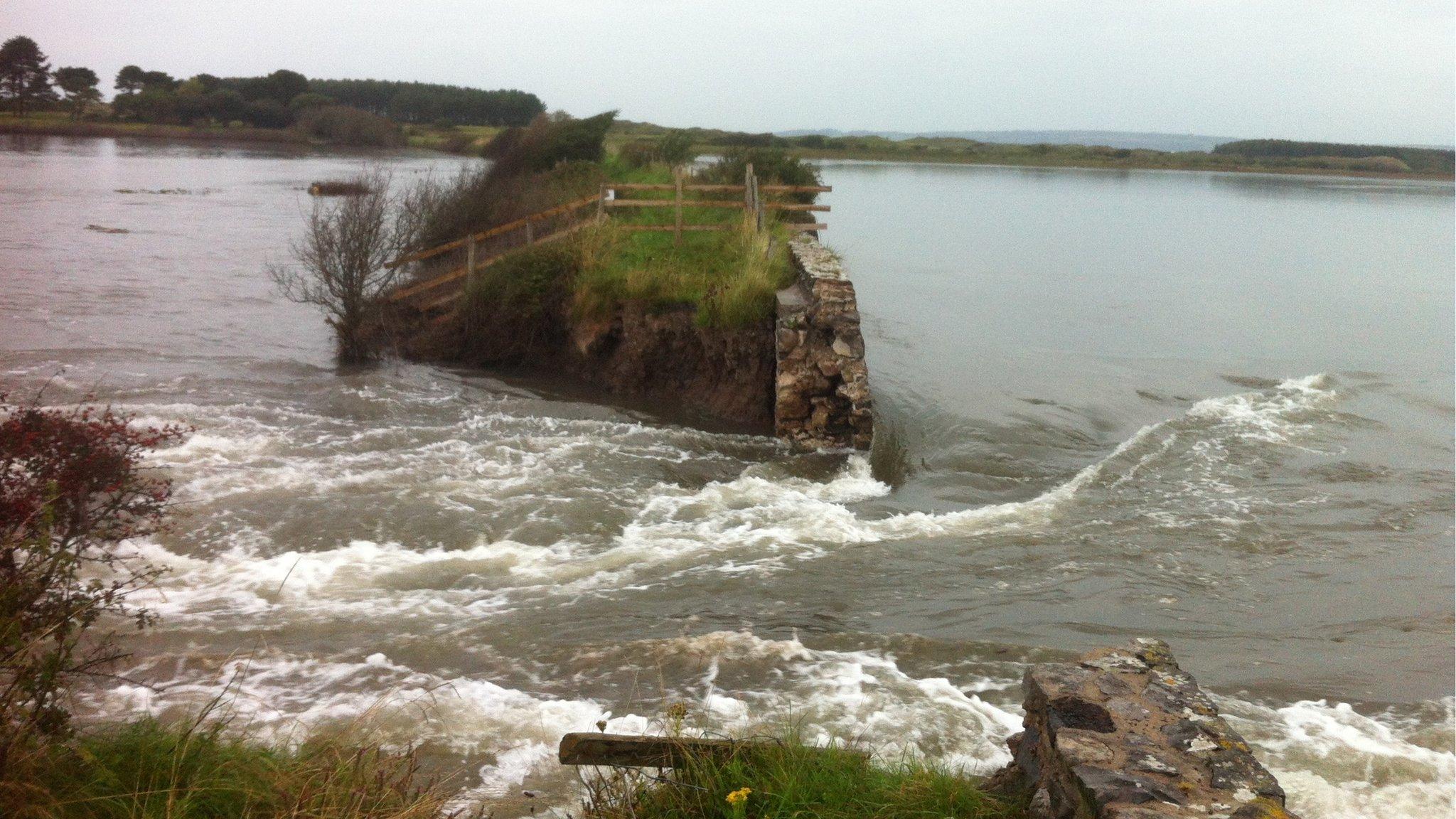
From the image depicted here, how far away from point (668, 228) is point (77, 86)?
39527 millimetres

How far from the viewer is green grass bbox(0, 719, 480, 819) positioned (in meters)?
3.49

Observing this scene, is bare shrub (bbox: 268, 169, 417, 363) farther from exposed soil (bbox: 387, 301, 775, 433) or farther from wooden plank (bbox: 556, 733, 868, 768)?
wooden plank (bbox: 556, 733, 868, 768)

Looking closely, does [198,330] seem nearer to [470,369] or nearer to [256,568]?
[470,369]

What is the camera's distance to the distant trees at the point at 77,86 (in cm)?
4191

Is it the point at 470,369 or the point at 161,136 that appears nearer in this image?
the point at 470,369

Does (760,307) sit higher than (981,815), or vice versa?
(760,307)

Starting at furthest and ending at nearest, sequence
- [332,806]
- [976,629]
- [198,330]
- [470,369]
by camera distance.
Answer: [198,330] → [470,369] → [976,629] → [332,806]

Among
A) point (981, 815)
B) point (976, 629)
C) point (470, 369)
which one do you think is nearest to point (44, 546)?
point (981, 815)

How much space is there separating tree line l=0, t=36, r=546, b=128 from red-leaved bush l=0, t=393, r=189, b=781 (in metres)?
54.5

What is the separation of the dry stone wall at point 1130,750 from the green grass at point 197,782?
7.76 ft

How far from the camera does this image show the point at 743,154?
81.4 feet

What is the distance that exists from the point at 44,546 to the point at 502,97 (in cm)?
9008

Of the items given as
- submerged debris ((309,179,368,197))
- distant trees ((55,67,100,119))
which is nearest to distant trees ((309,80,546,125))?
distant trees ((55,67,100,119))

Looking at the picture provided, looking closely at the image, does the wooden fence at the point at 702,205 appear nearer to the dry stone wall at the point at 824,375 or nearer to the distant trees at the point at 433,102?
the dry stone wall at the point at 824,375
